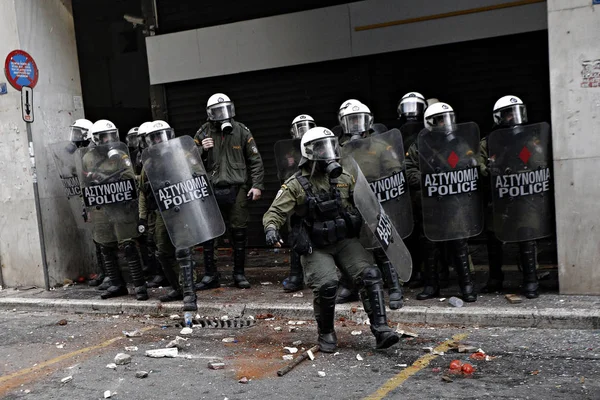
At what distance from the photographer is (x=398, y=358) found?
5.03 metres

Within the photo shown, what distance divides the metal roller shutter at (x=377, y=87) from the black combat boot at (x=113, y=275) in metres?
3.19

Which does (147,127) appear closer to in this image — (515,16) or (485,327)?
(485,327)

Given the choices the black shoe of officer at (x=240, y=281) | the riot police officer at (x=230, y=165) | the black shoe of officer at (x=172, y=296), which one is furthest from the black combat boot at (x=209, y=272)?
the black shoe of officer at (x=172, y=296)

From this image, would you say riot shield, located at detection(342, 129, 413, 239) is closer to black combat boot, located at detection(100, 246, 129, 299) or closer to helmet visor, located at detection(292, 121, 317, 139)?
helmet visor, located at detection(292, 121, 317, 139)

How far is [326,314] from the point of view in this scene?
17.3 ft

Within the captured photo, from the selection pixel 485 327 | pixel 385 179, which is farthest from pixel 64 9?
pixel 485 327

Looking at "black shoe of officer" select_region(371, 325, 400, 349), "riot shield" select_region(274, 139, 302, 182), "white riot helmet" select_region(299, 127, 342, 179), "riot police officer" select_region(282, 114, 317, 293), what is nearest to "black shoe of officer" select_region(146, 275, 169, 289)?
"riot police officer" select_region(282, 114, 317, 293)

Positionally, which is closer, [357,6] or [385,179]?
[385,179]

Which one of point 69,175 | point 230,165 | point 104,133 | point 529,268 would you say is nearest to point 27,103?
point 69,175

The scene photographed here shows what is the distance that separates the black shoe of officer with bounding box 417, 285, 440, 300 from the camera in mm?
6547

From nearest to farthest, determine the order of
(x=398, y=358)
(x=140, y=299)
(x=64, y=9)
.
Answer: (x=398, y=358), (x=140, y=299), (x=64, y=9)

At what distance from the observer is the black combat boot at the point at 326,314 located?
17.0ft

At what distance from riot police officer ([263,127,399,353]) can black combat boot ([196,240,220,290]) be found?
265 cm

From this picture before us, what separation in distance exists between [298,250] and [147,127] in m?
2.77
